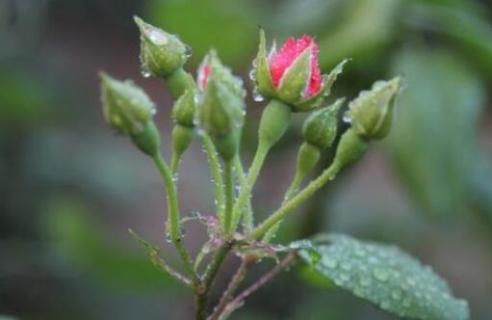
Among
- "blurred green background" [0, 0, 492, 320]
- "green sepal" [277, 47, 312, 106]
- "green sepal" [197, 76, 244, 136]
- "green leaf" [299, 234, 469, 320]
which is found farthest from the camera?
"blurred green background" [0, 0, 492, 320]

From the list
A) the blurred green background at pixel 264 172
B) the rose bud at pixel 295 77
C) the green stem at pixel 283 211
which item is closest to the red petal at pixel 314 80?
the rose bud at pixel 295 77

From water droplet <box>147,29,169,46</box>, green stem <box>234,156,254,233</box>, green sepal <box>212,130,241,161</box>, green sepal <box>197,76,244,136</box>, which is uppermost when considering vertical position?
water droplet <box>147,29,169,46</box>

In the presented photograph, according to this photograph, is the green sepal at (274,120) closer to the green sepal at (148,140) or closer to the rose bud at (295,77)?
the rose bud at (295,77)

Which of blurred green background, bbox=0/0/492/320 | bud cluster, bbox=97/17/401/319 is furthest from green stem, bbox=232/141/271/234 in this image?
blurred green background, bbox=0/0/492/320

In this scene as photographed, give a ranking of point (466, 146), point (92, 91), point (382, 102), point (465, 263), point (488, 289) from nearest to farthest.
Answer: point (382, 102), point (466, 146), point (488, 289), point (465, 263), point (92, 91)

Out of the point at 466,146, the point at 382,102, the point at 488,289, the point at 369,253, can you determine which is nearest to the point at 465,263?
the point at 488,289

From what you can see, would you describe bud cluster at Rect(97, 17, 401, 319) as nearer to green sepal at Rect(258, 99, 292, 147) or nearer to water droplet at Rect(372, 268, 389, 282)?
green sepal at Rect(258, 99, 292, 147)

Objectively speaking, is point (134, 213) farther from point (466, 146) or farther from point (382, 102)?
point (382, 102)
